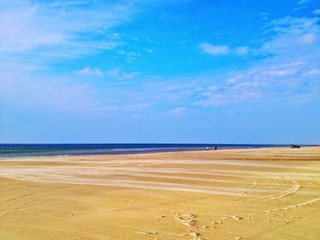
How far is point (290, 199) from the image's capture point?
11.5 metres

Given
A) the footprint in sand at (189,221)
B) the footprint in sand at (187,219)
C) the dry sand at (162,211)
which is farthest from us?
the footprint in sand at (187,219)

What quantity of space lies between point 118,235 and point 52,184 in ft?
32.7

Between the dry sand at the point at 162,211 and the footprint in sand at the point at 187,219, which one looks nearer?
the dry sand at the point at 162,211

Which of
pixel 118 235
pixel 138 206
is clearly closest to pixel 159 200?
pixel 138 206

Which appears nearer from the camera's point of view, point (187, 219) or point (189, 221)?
point (189, 221)

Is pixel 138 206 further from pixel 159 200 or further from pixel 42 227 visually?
pixel 42 227

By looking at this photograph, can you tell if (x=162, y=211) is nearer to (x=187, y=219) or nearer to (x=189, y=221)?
(x=187, y=219)

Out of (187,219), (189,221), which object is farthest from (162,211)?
(189,221)

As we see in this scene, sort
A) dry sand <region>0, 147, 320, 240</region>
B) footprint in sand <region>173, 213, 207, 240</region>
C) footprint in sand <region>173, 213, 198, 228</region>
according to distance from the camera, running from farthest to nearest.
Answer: footprint in sand <region>173, 213, 198, 228</region> < dry sand <region>0, 147, 320, 240</region> < footprint in sand <region>173, 213, 207, 240</region>

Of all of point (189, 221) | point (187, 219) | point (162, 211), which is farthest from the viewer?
point (162, 211)

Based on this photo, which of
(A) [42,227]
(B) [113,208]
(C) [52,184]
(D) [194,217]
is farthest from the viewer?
(C) [52,184]

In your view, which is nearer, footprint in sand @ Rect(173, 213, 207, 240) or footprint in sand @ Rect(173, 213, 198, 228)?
footprint in sand @ Rect(173, 213, 207, 240)

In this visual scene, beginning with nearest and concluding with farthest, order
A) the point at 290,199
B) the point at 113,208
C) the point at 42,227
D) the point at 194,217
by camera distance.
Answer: the point at 42,227 → the point at 194,217 → the point at 113,208 → the point at 290,199

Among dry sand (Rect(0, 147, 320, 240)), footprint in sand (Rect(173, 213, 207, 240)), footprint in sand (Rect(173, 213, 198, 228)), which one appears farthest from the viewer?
footprint in sand (Rect(173, 213, 198, 228))
